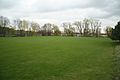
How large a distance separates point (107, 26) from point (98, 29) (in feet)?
50.0

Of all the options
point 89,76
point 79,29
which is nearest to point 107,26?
point 79,29

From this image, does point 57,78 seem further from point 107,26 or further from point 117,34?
point 107,26

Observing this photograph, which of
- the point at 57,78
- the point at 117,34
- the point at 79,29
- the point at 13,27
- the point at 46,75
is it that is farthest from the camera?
the point at 79,29

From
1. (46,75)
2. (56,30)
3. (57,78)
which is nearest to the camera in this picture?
(57,78)

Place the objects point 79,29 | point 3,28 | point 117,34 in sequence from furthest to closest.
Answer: point 79,29 < point 3,28 < point 117,34

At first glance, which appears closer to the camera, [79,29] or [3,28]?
[3,28]

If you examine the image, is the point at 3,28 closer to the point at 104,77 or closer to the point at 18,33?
the point at 18,33

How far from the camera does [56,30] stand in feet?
479

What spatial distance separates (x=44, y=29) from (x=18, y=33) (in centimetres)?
2954

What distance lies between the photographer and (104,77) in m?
10.2

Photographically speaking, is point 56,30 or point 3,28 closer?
point 3,28

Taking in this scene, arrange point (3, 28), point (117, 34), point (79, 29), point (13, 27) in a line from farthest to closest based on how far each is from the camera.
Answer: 1. point (79, 29)
2. point (13, 27)
3. point (3, 28)
4. point (117, 34)

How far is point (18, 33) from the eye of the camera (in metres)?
123

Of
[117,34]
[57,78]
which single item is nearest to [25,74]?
[57,78]
